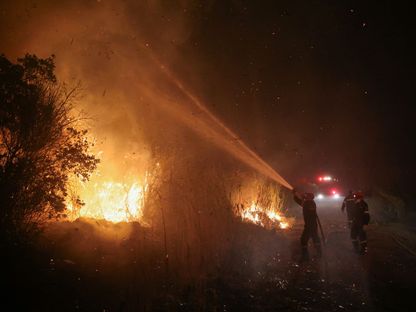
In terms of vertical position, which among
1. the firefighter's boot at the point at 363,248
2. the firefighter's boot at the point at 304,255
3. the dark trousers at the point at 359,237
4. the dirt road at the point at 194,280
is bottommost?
the dirt road at the point at 194,280

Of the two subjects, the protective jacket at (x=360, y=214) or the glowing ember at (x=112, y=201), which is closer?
the glowing ember at (x=112, y=201)

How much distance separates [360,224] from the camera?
1082 cm

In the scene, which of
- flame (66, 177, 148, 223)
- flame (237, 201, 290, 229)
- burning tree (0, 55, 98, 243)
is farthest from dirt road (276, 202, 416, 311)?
burning tree (0, 55, 98, 243)

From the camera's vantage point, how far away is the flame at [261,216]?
1326 centimetres

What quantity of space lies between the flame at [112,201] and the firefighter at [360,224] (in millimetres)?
6767

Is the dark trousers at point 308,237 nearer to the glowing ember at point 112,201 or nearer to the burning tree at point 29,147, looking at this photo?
the glowing ember at point 112,201

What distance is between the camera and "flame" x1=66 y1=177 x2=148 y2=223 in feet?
33.7

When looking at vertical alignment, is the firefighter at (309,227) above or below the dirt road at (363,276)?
above

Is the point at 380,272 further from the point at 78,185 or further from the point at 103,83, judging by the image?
the point at 103,83

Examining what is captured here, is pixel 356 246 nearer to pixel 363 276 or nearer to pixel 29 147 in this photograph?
pixel 363 276

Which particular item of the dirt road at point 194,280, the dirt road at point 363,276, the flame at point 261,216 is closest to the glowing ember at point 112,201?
the dirt road at point 194,280

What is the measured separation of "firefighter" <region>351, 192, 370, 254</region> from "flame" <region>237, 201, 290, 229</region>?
345 cm

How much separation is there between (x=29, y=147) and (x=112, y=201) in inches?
154

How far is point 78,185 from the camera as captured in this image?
10438 millimetres
